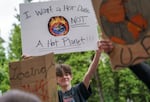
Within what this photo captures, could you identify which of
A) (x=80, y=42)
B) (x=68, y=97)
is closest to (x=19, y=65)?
(x=68, y=97)

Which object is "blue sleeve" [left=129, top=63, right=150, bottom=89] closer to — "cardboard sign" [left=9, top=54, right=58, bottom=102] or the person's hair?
"cardboard sign" [left=9, top=54, right=58, bottom=102]

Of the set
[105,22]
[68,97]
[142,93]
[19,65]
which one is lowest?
[142,93]

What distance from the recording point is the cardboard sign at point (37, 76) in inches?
149

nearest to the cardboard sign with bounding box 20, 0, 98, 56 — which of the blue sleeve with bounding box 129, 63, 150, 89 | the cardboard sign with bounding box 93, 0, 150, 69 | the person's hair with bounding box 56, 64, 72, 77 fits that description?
the person's hair with bounding box 56, 64, 72, 77

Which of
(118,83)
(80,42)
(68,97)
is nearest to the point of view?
(68,97)

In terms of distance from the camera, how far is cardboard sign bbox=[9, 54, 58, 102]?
3.79 m

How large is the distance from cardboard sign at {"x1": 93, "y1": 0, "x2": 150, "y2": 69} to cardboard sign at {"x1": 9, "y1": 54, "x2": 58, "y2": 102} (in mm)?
1064

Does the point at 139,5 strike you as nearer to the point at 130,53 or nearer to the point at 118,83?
the point at 130,53

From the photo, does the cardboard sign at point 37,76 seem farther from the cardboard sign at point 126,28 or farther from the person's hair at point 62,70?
A: the cardboard sign at point 126,28

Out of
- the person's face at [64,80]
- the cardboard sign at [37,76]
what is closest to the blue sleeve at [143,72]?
the cardboard sign at [37,76]

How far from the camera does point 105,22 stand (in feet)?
9.16

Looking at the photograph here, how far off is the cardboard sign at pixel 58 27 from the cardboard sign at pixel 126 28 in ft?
5.26

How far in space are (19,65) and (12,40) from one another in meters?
19.1

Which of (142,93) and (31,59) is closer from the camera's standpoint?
(31,59)
